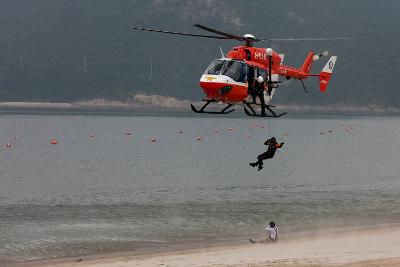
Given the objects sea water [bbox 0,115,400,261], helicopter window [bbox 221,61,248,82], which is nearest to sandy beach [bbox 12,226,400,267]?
sea water [bbox 0,115,400,261]

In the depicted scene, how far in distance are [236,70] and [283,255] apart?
10.4 meters

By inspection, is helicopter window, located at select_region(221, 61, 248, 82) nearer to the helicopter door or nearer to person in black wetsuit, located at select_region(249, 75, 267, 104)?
the helicopter door

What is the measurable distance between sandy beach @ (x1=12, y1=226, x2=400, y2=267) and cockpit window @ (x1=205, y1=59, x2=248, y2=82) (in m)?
9.46

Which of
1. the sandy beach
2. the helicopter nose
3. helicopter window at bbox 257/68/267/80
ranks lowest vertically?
the sandy beach

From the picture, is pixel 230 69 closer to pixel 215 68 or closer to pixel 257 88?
pixel 215 68

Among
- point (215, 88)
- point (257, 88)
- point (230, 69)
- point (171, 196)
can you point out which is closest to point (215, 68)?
point (230, 69)

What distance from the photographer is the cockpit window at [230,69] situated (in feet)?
127

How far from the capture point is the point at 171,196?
7531 centimetres

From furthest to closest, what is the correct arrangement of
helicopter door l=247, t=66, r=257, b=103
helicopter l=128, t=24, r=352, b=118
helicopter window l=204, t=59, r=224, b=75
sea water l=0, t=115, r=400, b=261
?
sea water l=0, t=115, r=400, b=261 < helicopter door l=247, t=66, r=257, b=103 < helicopter window l=204, t=59, r=224, b=75 < helicopter l=128, t=24, r=352, b=118

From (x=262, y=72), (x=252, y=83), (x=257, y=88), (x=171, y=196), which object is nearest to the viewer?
(x=252, y=83)

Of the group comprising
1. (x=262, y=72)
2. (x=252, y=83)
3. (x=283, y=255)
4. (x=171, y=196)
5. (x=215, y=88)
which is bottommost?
(x=171, y=196)

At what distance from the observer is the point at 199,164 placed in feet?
395

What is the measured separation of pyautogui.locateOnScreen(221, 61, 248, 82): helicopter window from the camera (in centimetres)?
3894

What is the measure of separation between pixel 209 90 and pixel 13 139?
145 m
